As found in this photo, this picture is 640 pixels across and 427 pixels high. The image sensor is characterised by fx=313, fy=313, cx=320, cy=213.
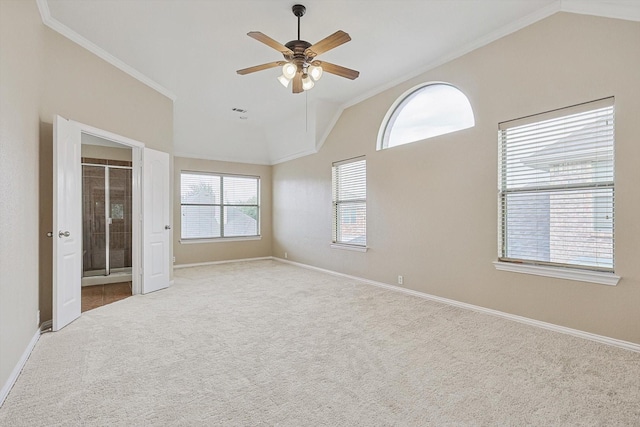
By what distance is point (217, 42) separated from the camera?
11.9ft

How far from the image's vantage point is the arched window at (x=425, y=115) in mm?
4094

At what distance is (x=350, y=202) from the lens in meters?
5.85

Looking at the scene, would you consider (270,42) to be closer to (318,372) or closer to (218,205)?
(318,372)

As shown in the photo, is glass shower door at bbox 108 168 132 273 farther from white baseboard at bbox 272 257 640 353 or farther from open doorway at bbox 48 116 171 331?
white baseboard at bbox 272 257 640 353

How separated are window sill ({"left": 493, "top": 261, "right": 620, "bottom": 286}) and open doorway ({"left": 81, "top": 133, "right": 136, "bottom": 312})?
6006 mm

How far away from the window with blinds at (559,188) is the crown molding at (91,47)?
4832 mm

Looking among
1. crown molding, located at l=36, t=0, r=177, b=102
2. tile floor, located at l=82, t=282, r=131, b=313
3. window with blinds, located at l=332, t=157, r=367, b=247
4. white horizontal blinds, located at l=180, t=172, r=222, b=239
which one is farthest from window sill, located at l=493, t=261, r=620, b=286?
white horizontal blinds, located at l=180, t=172, r=222, b=239

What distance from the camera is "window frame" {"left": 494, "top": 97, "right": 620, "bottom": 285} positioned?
112 inches

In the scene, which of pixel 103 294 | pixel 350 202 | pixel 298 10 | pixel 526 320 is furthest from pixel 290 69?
pixel 103 294

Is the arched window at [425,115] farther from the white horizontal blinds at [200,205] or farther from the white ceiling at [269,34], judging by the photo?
the white horizontal blinds at [200,205]

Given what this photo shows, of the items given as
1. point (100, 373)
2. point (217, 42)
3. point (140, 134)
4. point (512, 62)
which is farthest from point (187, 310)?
point (512, 62)

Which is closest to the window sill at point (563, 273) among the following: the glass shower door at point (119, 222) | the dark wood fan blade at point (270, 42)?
the dark wood fan blade at point (270, 42)

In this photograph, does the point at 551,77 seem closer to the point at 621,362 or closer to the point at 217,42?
the point at 621,362

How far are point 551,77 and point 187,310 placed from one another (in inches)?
190
